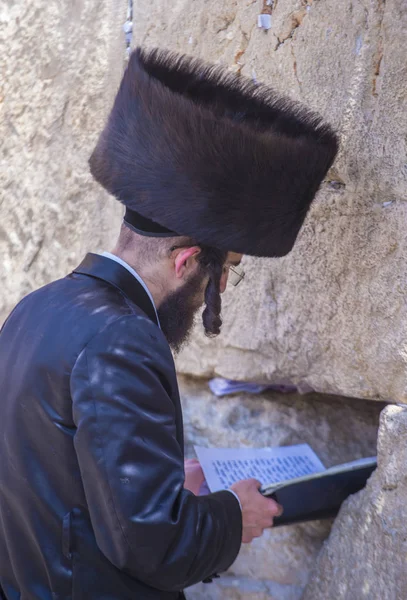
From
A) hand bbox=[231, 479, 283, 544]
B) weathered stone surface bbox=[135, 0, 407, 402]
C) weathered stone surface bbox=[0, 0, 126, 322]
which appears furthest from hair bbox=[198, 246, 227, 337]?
weathered stone surface bbox=[0, 0, 126, 322]

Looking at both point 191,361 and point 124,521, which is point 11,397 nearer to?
point 124,521

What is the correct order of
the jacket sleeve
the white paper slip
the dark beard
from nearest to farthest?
the jacket sleeve < the dark beard < the white paper slip

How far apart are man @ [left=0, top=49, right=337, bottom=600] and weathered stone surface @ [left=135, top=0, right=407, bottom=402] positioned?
0.33m

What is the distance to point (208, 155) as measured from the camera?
1778mm

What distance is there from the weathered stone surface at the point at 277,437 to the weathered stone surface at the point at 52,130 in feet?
2.63

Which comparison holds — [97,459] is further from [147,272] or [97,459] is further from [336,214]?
[336,214]

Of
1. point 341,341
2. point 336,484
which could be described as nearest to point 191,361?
point 341,341

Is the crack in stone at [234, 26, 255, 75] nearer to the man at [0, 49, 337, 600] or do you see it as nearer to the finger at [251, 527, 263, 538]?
the man at [0, 49, 337, 600]

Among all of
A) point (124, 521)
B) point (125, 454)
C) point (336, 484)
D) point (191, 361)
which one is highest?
point (125, 454)

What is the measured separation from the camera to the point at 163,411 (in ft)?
5.26

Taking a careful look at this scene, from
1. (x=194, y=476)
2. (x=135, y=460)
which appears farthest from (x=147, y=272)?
(x=194, y=476)

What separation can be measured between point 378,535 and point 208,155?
1.12 metres

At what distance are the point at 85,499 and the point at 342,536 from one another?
911mm

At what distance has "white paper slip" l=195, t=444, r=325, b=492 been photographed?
233cm
